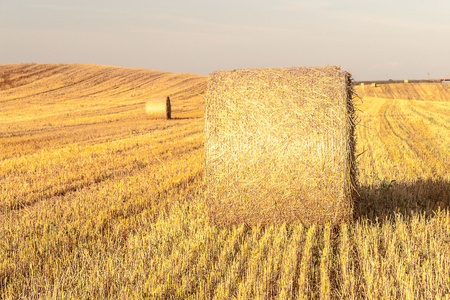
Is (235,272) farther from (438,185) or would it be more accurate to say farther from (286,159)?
(438,185)

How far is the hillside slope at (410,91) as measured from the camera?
4491 centimetres

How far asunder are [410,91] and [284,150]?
48064mm

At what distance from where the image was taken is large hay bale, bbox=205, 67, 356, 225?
16.3 ft

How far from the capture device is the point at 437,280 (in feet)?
11.6

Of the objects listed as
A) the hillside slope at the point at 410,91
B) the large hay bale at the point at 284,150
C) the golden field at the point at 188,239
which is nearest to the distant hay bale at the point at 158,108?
the golden field at the point at 188,239

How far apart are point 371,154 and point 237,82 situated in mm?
5753

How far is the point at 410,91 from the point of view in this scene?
47.6 metres

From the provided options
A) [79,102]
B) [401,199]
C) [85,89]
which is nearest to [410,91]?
[85,89]

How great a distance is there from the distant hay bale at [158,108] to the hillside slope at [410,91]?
28773 mm

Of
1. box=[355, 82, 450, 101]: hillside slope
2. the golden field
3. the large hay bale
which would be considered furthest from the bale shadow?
box=[355, 82, 450, 101]: hillside slope

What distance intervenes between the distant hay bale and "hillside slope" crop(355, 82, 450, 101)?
2877 centimetres

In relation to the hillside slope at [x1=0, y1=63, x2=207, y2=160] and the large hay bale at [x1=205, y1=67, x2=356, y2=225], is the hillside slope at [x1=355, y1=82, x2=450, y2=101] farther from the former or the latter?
the large hay bale at [x1=205, y1=67, x2=356, y2=225]

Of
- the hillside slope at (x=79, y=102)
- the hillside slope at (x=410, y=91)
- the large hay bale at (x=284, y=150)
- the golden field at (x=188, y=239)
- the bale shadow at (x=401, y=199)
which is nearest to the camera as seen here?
the golden field at (x=188, y=239)

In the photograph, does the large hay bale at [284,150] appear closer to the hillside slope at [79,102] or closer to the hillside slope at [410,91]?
the hillside slope at [79,102]
